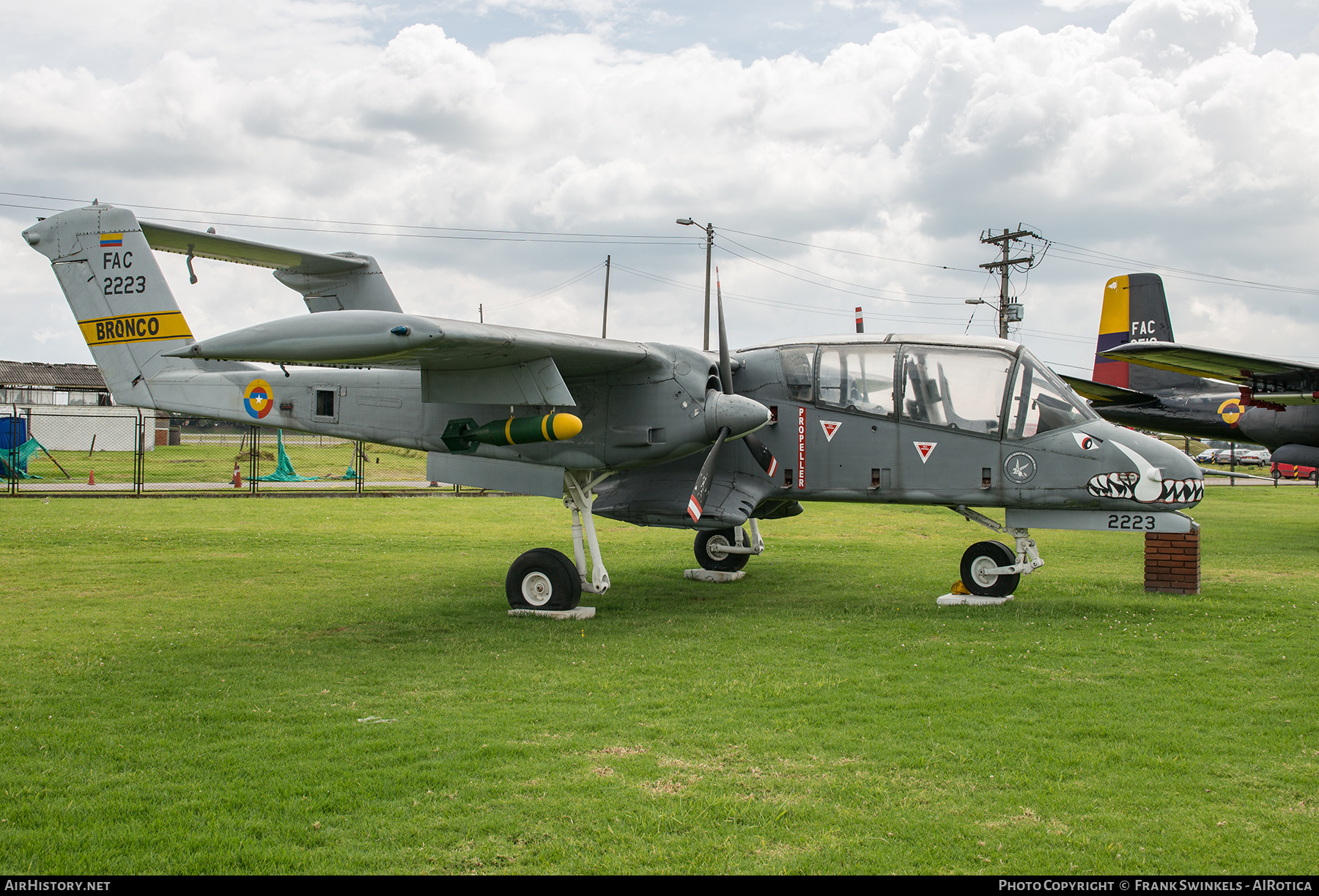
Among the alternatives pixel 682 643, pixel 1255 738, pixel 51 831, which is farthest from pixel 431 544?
pixel 1255 738

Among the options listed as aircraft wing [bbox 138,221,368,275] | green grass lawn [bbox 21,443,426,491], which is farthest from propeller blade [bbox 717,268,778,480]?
green grass lawn [bbox 21,443,426,491]

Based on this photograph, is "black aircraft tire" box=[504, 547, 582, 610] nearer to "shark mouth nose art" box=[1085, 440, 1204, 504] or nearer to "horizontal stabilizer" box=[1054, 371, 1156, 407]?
"shark mouth nose art" box=[1085, 440, 1204, 504]

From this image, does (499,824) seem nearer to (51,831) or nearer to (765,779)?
(765,779)

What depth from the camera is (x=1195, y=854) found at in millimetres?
4297

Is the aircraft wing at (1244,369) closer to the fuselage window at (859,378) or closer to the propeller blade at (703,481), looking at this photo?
the fuselage window at (859,378)

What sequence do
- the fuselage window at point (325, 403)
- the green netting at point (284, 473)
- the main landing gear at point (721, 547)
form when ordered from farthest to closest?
the green netting at point (284, 473) → the main landing gear at point (721, 547) → the fuselage window at point (325, 403)

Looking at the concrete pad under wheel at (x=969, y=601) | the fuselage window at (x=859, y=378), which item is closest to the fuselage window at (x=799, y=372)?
the fuselage window at (x=859, y=378)

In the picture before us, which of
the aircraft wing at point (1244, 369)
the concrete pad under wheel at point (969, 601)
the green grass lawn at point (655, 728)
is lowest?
the green grass lawn at point (655, 728)

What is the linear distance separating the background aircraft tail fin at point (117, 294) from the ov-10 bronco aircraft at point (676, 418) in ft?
0.10

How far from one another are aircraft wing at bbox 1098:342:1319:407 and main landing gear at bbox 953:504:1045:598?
660 cm

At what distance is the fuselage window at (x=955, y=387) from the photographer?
10.9 metres

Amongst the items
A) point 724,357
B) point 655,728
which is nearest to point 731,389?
point 724,357

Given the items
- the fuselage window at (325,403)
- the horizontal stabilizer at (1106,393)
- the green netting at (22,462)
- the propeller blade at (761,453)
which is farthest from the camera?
the green netting at (22,462)
